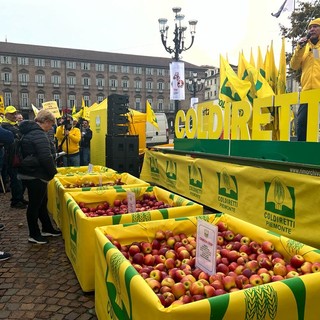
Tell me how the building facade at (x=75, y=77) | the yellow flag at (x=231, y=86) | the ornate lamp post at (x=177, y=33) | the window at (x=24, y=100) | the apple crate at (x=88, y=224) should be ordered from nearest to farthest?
the apple crate at (x=88, y=224), the yellow flag at (x=231, y=86), the ornate lamp post at (x=177, y=33), the building facade at (x=75, y=77), the window at (x=24, y=100)

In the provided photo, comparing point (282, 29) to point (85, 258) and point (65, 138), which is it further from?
point (85, 258)

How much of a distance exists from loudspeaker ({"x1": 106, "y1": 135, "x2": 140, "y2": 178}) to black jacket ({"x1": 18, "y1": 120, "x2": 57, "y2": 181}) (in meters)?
4.41

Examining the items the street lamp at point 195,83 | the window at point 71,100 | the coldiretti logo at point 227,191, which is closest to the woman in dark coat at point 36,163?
the coldiretti logo at point 227,191

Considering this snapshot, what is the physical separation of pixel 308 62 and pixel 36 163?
421 centimetres

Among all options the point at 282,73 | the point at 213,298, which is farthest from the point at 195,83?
the point at 213,298

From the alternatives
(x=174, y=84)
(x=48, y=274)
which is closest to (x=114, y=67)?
(x=174, y=84)

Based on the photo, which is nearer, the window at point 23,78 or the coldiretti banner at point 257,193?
the coldiretti banner at point 257,193

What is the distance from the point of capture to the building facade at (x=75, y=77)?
73.4 meters

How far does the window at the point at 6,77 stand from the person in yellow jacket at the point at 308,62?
250ft

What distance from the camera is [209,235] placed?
231cm

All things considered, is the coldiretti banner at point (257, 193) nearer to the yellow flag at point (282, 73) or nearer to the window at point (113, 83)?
the yellow flag at point (282, 73)

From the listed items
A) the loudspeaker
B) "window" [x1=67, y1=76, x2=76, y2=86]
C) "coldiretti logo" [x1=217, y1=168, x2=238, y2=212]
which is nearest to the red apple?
"coldiretti logo" [x1=217, y1=168, x2=238, y2=212]

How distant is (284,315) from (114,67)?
8287 centimetres

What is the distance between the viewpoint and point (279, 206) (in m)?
4.23
